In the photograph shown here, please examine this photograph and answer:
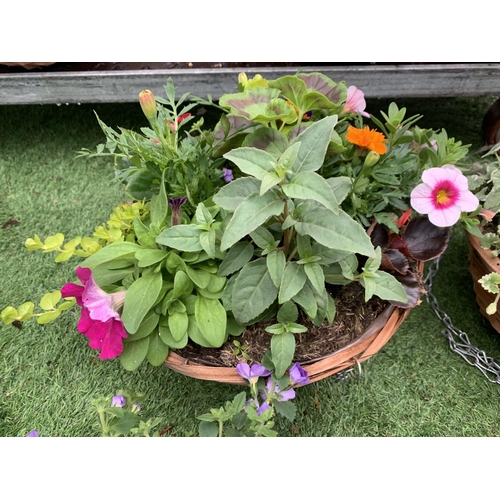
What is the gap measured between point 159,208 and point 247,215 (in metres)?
0.29

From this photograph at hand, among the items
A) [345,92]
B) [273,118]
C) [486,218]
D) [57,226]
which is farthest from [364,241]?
[57,226]

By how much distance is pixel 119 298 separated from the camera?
0.90 metres

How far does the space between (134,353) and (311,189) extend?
50 centimetres

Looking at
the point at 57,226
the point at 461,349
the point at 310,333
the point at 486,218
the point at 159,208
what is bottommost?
the point at 461,349

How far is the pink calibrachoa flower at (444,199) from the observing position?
885 millimetres

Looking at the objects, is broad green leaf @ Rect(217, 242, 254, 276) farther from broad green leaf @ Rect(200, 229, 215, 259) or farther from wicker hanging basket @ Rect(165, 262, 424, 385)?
wicker hanging basket @ Rect(165, 262, 424, 385)

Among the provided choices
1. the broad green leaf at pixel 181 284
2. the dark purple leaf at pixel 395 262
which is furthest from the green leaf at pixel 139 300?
the dark purple leaf at pixel 395 262

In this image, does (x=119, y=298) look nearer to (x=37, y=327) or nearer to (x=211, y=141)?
(x=211, y=141)

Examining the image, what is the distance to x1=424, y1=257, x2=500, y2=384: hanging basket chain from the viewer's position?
3.98ft

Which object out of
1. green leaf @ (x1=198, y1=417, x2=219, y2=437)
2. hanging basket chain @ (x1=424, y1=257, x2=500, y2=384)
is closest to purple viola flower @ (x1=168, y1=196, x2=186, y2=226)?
green leaf @ (x1=198, y1=417, x2=219, y2=437)

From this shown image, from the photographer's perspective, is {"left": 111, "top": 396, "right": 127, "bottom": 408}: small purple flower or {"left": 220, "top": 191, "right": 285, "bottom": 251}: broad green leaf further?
{"left": 111, "top": 396, "right": 127, "bottom": 408}: small purple flower

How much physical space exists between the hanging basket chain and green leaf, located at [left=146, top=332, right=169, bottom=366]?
739 millimetres

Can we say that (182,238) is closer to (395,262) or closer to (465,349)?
(395,262)

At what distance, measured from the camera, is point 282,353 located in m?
0.86
